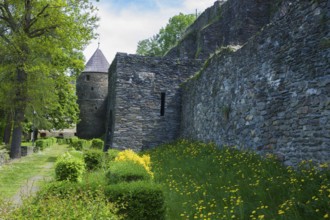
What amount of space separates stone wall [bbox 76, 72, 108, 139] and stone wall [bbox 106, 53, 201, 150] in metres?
16.7

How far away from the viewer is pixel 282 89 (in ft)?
27.2

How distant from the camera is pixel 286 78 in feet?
26.7

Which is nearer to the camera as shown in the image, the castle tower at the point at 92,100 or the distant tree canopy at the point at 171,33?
the castle tower at the point at 92,100

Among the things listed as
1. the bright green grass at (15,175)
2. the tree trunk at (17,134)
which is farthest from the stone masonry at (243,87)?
the tree trunk at (17,134)

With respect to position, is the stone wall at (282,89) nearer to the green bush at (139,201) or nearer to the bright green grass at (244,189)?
the bright green grass at (244,189)

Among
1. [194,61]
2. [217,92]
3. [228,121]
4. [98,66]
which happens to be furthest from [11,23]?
[98,66]

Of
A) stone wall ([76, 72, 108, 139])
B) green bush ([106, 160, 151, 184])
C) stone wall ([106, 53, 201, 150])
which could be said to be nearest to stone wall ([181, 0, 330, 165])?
green bush ([106, 160, 151, 184])

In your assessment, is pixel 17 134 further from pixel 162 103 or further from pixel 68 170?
pixel 68 170

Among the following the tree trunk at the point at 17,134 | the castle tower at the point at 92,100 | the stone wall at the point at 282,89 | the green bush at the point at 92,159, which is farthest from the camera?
the castle tower at the point at 92,100

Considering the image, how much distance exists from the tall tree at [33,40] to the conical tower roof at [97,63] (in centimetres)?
1727

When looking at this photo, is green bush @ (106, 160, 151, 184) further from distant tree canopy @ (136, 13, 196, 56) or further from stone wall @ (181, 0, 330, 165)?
distant tree canopy @ (136, 13, 196, 56)

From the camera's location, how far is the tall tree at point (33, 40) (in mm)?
17109

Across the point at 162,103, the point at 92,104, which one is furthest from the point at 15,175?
the point at 92,104

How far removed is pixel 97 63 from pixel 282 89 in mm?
30460
